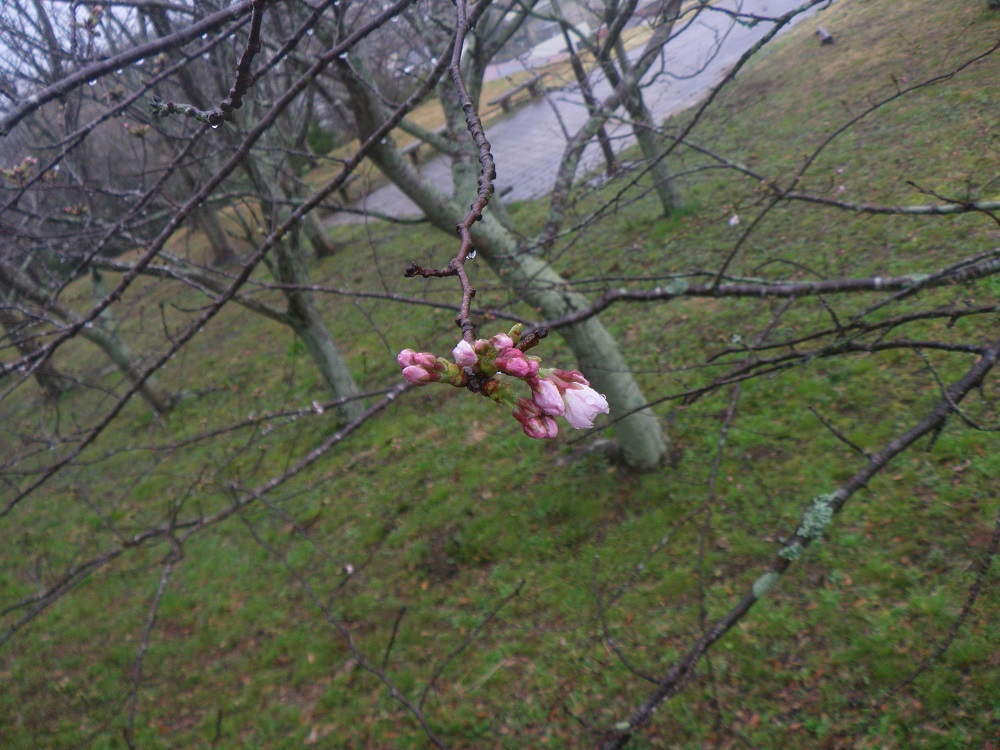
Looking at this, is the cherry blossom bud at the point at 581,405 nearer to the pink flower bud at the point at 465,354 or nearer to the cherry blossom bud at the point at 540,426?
the cherry blossom bud at the point at 540,426

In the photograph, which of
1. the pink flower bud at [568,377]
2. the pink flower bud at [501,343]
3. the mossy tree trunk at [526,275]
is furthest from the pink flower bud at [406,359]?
the mossy tree trunk at [526,275]

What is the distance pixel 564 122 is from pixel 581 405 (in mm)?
14664

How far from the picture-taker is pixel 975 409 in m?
3.68

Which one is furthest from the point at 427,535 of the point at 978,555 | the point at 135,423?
the point at 135,423

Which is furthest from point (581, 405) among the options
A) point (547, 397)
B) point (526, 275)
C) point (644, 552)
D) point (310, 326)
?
point (310, 326)

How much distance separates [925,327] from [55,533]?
941 cm

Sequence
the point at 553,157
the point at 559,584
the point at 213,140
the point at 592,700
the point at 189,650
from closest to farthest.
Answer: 1. the point at 592,700
2. the point at 559,584
3. the point at 189,650
4. the point at 213,140
5. the point at 553,157

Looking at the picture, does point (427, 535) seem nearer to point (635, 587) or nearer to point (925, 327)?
point (635, 587)

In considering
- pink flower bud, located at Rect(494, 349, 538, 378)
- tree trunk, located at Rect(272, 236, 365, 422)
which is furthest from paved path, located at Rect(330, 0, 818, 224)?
pink flower bud, located at Rect(494, 349, 538, 378)

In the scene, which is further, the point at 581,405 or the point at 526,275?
the point at 526,275

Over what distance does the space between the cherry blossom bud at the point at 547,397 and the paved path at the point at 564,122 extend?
7.46m

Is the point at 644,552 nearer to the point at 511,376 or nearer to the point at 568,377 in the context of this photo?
the point at 568,377

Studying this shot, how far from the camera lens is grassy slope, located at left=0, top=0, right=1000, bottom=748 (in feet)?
10.1

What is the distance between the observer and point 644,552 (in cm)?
412
